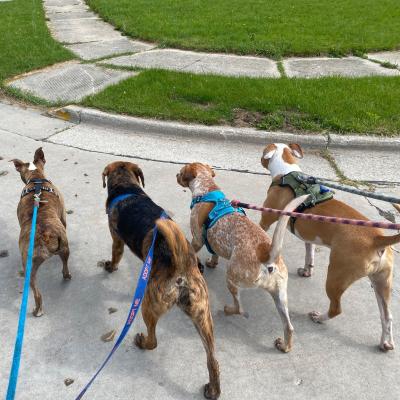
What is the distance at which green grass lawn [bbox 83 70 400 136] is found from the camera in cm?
653

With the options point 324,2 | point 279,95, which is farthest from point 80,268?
point 324,2

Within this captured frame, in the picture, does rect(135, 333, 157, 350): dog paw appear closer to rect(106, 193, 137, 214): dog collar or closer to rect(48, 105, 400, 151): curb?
rect(106, 193, 137, 214): dog collar

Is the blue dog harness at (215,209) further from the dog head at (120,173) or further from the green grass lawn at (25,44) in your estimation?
the green grass lawn at (25,44)

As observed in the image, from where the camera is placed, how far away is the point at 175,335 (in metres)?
3.38

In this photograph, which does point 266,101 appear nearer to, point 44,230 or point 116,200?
point 116,200

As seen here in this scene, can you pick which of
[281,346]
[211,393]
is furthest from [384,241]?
[211,393]

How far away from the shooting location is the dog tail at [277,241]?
2.76m

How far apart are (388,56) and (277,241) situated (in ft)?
27.7

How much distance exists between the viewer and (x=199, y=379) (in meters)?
3.03

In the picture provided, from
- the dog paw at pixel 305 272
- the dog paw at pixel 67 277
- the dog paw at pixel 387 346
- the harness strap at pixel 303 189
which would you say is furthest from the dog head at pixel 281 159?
the dog paw at pixel 67 277

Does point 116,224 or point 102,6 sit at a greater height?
point 102,6

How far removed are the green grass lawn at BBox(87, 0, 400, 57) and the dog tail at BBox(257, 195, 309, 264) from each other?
733 cm

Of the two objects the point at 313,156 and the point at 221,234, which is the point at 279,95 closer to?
the point at 313,156

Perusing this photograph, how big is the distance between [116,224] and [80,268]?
736 millimetres
